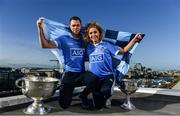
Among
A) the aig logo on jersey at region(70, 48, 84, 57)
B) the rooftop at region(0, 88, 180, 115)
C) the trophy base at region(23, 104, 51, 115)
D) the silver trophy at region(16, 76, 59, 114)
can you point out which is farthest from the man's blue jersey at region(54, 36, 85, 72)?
the trophy base at region(23, 104, 51, 115)

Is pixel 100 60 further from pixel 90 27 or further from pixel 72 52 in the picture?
pixel 90 27

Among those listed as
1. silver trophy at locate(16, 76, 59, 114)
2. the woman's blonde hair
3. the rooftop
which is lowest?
the rooftop

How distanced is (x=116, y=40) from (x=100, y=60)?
638 mm

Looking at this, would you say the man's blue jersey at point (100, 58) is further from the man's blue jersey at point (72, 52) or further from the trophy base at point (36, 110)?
the trophy base at point (36, 110)

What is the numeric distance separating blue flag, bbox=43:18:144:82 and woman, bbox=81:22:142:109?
23 centimetres

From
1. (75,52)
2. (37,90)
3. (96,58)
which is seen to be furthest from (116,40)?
(37,90)

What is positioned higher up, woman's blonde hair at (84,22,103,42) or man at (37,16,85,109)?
woman's blonde hair at (84,22,103,42)

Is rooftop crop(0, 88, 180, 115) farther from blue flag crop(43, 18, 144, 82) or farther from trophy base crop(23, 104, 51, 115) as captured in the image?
blue flag crop(43, 18, 144, 82)

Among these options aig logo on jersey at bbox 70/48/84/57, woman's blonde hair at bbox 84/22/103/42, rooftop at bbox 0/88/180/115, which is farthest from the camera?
woman's blonde hair at bbox 84/22/103/42

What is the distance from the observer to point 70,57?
449 cm

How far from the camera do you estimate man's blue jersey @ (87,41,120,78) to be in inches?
175

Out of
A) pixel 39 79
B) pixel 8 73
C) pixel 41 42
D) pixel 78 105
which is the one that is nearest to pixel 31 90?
pixel 39 79

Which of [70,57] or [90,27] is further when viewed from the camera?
[90,27]

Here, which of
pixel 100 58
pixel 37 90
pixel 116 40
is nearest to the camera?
pixel 37 90
